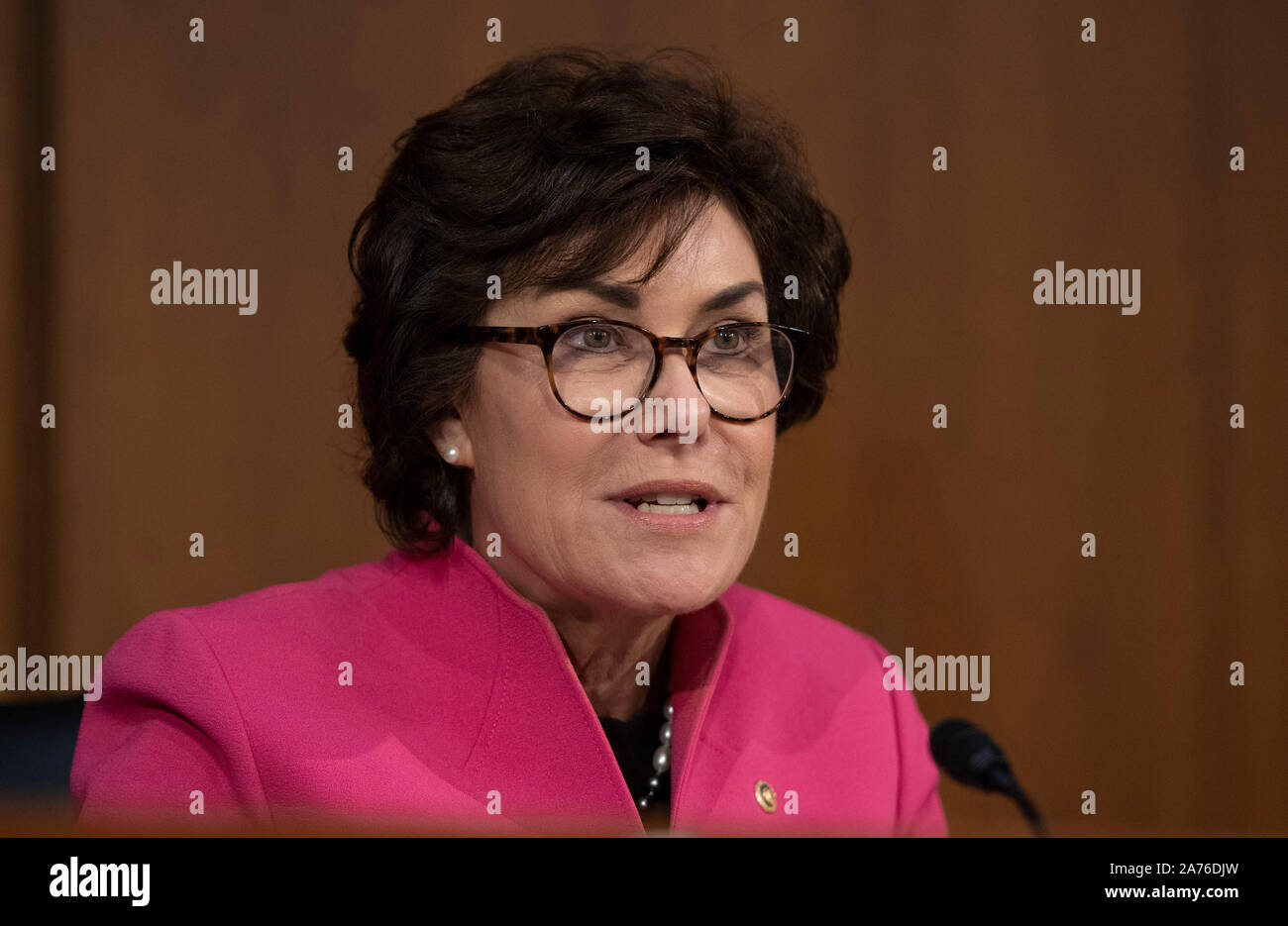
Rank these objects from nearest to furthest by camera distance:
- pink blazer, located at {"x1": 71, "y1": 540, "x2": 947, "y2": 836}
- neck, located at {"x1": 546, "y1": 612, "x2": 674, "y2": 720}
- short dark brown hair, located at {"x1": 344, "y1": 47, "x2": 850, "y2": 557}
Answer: pink blazer, located at {"x1": 71, "y1": 540, "x2": 947, "y2": 836} → short dark brown hair, located at {"x1": 344, "y1": 47, "x2": 850, "y2": 557} → neck, located at {"x1": 546, "y1": 612, "x2": 674, "y2": 720}

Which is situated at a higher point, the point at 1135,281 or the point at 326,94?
the point at 326,94

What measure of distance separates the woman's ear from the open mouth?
9.3 inches

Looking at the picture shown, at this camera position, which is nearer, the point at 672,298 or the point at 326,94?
the point at 672,298

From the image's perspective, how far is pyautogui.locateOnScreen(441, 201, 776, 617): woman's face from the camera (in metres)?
1.24

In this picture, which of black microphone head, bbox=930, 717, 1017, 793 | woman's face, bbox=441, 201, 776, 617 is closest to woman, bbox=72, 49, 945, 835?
woman's face, bbox=441, 201, 776, 617

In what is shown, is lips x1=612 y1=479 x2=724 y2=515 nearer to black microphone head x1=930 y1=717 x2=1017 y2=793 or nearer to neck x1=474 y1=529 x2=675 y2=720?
neck x1=474 y1=529 x2=675 y2=720

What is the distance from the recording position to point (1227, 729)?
66.7 inches

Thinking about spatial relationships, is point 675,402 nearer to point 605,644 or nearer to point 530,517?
point 530,517

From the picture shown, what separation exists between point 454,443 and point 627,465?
26cm

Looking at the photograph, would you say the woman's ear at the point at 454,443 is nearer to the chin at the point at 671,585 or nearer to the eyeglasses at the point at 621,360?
the eyeglasses at the point at 621,360
